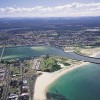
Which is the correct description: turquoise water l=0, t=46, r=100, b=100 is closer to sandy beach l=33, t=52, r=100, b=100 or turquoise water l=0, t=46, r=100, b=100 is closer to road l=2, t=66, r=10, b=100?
sandy beach l=33, t=52, r=100, b=100

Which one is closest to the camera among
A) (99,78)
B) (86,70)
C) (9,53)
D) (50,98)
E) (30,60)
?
(50,98)

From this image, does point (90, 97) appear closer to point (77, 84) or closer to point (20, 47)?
point (77, 84)

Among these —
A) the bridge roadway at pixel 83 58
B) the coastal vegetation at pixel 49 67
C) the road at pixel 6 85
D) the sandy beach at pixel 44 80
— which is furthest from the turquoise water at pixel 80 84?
the road at pixel 6 85

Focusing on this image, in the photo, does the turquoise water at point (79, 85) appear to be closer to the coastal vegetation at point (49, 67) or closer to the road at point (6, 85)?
the coastal vegetation at point (49, 67)

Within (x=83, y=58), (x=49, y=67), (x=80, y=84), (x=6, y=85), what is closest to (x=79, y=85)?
(x=80, y=84)

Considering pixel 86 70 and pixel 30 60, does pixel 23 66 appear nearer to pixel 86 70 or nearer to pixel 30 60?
pixel 30 60

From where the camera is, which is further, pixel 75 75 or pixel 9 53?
pixel 9 53

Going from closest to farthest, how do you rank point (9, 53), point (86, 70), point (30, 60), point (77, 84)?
1. point (77, 84)
2. point (86, 70)
3. point (30, 60)
4. point (9, 53)

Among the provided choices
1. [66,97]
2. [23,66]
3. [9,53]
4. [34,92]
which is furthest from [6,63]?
[66,97]
